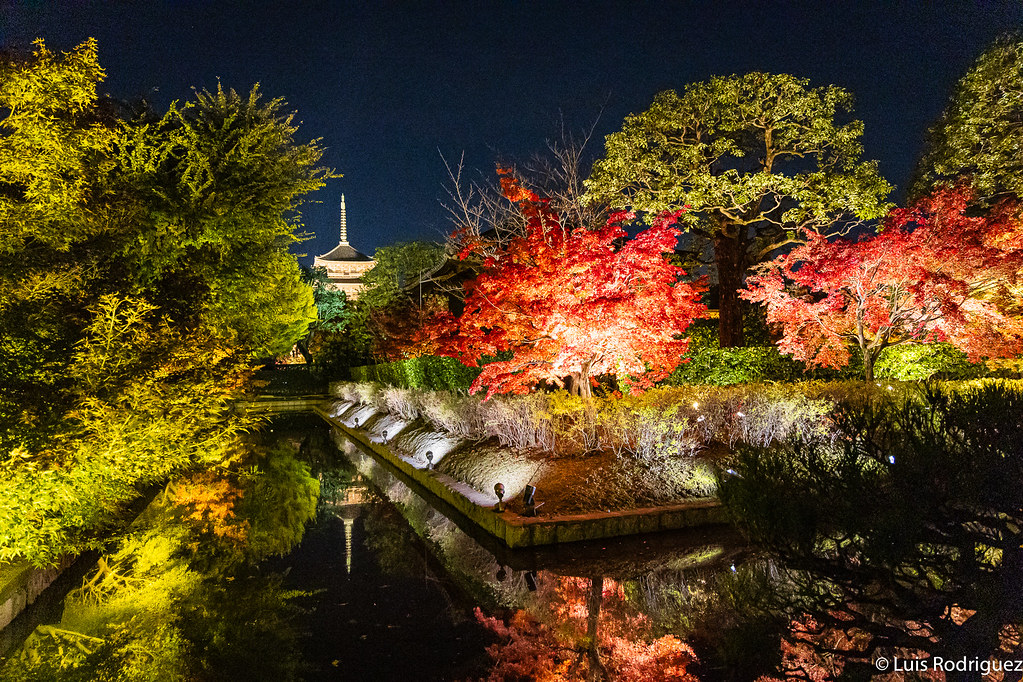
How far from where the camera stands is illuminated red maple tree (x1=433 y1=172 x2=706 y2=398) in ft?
33.3

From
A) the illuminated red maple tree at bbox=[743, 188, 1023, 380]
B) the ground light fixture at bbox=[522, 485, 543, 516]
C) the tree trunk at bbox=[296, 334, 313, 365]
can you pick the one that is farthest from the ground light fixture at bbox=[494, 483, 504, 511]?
the tree trunk at bbox=[296, 334, 313, 365]

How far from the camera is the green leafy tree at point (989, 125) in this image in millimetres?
15531

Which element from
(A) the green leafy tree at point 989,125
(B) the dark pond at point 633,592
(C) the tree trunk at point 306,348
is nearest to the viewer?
(B) the dark pond at point 633,592

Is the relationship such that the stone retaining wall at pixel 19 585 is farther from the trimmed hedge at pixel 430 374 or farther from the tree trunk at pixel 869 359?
the tree trunk at pixel 869 359

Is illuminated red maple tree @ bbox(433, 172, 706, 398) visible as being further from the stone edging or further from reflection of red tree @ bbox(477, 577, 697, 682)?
reflection of red tree @ bbox(477, 577, 697, 682)

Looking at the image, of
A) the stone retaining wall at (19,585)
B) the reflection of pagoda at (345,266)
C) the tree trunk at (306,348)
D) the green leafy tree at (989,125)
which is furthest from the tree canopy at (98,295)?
the reflection of pagoda at (345,266)

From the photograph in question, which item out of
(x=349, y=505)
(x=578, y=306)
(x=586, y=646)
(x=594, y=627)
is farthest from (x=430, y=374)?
(x=586, y=646)

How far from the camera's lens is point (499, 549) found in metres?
8.00

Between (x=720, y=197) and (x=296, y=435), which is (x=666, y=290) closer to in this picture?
(x=720, y=197)

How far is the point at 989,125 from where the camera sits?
1622cm

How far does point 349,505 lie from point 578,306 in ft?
16.6

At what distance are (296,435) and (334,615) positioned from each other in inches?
665

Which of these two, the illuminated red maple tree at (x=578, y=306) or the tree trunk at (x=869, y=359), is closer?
the illuminated red maple tree at (x=578, y=306)

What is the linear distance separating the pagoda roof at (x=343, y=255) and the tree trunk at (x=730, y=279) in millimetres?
64339
